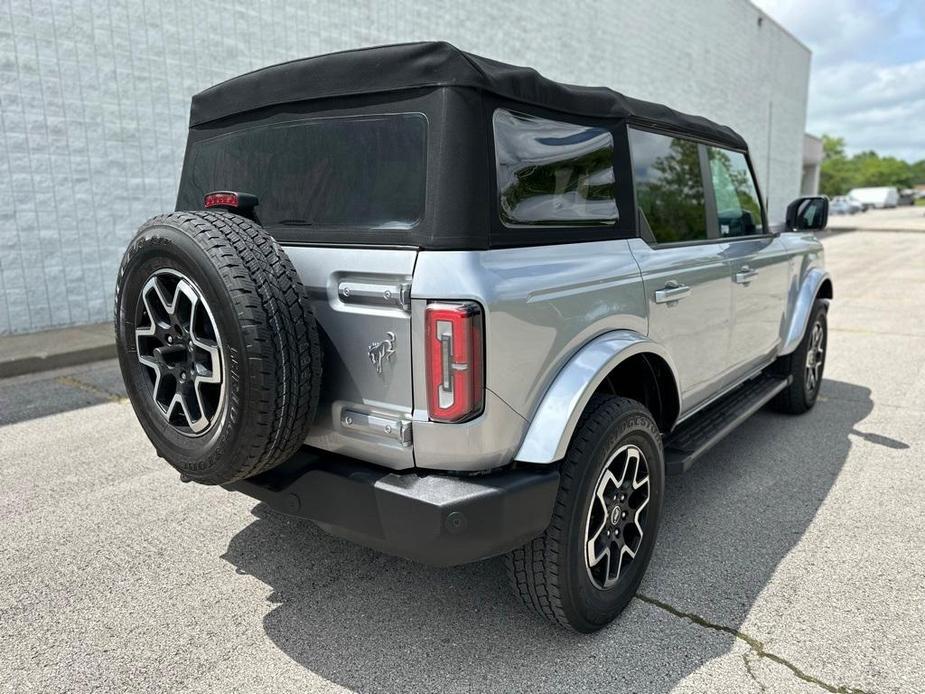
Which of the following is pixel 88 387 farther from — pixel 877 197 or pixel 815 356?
pixel 877 197

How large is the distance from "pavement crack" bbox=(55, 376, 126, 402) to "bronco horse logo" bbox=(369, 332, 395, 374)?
4191mm

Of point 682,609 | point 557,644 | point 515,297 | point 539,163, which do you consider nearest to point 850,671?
point 682,609

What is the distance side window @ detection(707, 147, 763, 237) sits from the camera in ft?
12.7

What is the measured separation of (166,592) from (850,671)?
8.44 ft

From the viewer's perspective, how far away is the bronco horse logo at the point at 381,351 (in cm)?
216

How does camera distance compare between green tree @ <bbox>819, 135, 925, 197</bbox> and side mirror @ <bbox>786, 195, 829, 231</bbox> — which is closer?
side mirror @ <bbox>786, 195, 829, 231</bbox>

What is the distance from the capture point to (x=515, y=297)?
2.18 m

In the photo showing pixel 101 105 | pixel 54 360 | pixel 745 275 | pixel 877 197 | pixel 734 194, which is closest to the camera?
pixel 745 275

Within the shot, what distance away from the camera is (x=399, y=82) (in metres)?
2.27

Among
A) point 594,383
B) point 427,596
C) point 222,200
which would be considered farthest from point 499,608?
point 222,200

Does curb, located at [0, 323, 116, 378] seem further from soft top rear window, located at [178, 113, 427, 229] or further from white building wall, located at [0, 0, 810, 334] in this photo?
soft top rear window, located at [178, 113, 427, 229]

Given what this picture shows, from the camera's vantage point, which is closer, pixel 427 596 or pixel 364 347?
pixel 364 347

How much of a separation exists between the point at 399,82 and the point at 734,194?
259 cm

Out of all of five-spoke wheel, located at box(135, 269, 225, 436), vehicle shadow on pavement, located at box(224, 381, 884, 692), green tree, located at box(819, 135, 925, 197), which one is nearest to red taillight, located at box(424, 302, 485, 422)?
five-spoke wheel, located at box(135, 269, 225, 436)
